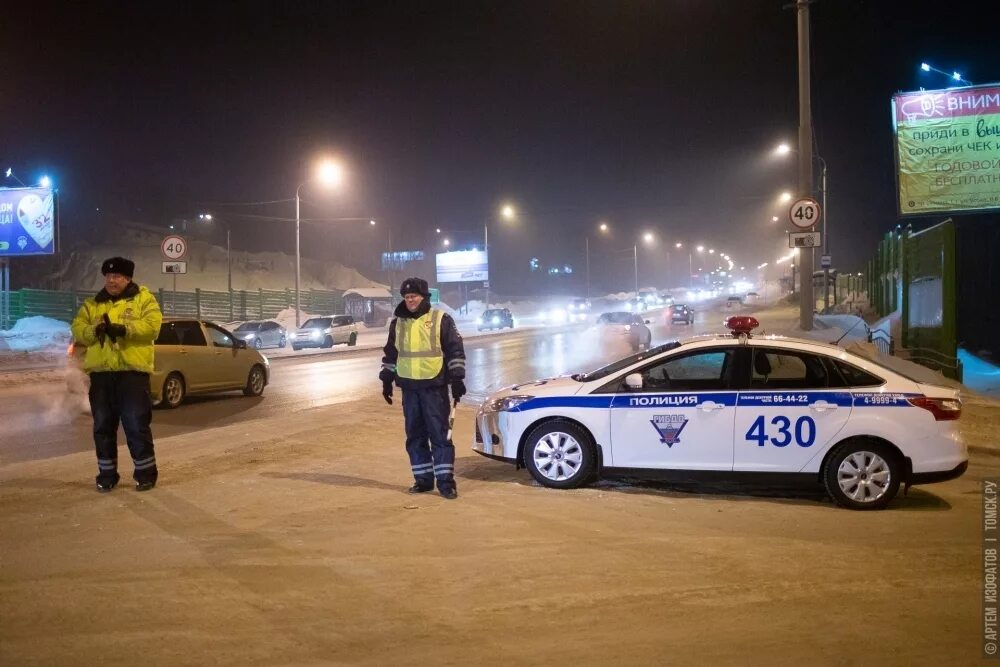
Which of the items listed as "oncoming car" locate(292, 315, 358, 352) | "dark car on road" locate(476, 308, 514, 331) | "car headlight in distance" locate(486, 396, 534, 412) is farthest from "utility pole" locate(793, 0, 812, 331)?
A: "dark car on road" locate(476, 308, 514, 331)

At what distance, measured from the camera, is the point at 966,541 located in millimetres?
5996

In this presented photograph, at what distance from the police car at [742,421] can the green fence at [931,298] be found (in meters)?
9.72

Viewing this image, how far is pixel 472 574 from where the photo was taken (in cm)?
518

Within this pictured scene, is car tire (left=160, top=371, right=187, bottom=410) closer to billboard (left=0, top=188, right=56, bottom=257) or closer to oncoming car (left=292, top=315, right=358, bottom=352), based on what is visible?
Result: oncoming car (left=292, top=315, right=358, bottom=352)

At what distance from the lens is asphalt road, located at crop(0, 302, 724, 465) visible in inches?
452

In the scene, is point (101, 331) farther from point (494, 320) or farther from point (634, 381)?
point (494, 320)

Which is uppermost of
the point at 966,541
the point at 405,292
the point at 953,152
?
the point at 953,152

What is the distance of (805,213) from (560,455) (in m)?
9.75

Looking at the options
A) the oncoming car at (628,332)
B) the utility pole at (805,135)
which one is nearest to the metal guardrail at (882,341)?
the utility pole at (805,135)

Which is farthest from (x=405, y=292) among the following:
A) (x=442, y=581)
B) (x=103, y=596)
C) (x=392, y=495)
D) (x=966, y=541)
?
(x=966, y=541)

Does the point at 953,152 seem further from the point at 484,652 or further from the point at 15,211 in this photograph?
the point at 15,211

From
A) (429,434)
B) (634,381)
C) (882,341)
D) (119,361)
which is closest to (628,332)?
(882,341)

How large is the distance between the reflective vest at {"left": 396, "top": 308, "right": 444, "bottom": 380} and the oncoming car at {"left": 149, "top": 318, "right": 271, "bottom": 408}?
330 inches

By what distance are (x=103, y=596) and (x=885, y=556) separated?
4.87 metres
